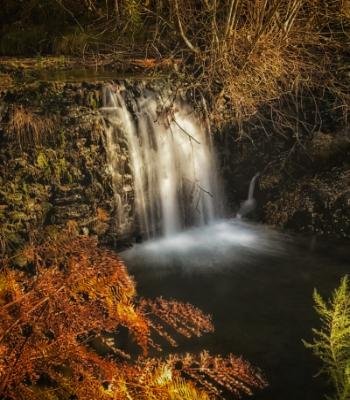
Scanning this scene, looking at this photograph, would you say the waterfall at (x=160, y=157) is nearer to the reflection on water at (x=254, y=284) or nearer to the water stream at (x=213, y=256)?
the water stream at (x=213, y=256)

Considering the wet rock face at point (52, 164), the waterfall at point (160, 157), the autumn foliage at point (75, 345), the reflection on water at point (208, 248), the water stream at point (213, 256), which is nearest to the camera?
the autumn foliage at point (75, 345)

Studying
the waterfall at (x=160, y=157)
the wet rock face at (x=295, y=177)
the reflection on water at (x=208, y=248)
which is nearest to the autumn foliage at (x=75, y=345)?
the reflection on water at (x=208, y=248)

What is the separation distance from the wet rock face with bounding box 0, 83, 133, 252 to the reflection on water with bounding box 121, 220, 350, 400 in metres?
1.10

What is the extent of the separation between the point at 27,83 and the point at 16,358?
477 cm

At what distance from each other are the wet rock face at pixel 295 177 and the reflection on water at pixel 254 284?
1.50 ft

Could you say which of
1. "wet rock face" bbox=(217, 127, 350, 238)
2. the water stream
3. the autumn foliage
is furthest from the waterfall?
the autumn foliage

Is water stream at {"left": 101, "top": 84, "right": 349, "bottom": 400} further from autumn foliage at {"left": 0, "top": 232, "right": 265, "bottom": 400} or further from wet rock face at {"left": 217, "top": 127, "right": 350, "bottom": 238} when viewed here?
autumn foliage at {"left": 0, "top": 232, "right": 265, "bottom": 400}

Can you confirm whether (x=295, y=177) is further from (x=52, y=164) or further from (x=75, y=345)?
(x=75, y=345)

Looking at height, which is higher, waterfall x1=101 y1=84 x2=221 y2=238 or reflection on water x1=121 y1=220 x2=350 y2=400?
waterfall x1=101 y1=84 x2=221 y2=238

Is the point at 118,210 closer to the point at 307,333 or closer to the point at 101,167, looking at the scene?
the point at 101,167

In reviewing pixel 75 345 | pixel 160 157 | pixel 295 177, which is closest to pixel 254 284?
pixel 160 157

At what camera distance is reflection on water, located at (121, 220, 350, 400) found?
4.21m

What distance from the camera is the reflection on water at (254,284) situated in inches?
166

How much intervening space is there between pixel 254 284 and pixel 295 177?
9.96 ft
